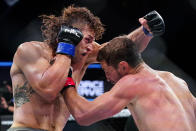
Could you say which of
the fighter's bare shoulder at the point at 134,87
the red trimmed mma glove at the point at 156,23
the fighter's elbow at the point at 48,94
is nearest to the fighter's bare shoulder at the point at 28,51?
the fighter's elbow at the point at 48,94

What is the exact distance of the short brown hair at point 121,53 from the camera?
2148 millimetres

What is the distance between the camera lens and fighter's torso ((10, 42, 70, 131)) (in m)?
2.08

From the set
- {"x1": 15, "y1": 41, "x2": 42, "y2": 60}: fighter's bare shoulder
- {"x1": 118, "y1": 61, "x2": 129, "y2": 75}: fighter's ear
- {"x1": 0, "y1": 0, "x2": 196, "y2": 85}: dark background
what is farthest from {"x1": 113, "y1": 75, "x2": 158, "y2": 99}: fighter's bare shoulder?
{"x1": 0, "y1": 0, "x2": 196, "y2": 85}: dark background

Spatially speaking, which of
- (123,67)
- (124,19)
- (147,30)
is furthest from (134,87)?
(124,19)

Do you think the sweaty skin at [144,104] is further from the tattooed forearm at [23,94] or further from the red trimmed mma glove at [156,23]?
the red trimmed mma glove at [156,23]

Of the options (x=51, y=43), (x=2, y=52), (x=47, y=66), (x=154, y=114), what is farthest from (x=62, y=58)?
(x=2, y=52)

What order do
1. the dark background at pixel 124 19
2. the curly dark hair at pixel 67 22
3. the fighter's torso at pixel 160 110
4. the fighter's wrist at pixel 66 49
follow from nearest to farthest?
1. the fighter's torso at pixel 160 110
2. the fighter's wrist at pixel 66 49
3. the curly dark hair at pixel 67 22
4. the dark background at pixel 124 19

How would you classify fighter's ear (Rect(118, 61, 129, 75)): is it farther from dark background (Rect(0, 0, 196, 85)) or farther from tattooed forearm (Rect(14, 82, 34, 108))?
dark background (Rect(0, 0, 196, 85))

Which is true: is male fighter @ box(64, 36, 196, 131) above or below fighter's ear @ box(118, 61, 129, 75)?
below

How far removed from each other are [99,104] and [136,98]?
0.24m

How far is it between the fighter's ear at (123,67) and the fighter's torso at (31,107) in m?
0.46

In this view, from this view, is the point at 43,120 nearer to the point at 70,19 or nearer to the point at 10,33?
the point at 70,19

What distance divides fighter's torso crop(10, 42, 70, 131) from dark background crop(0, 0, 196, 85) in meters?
3.75

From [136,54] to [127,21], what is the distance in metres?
4.01
